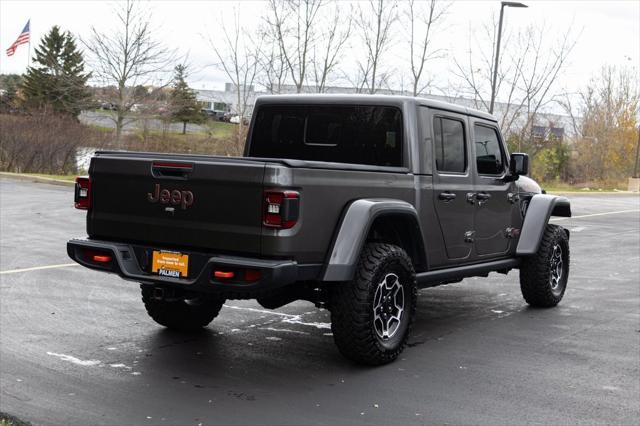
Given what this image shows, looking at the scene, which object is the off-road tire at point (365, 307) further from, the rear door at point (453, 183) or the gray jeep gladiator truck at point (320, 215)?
the rear door at point (453, 183)

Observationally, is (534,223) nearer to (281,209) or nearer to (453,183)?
(453,183)

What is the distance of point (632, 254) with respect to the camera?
13750 mm

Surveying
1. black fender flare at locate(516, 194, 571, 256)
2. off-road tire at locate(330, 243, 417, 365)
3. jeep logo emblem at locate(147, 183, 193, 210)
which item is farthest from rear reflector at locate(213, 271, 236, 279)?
black fender flare at locate(516, 194, 571, 256)

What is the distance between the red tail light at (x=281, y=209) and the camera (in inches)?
197

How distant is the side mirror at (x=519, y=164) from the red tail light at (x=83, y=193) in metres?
3.91

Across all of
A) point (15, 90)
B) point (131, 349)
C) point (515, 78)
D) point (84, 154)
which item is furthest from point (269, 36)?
point (15, 90)

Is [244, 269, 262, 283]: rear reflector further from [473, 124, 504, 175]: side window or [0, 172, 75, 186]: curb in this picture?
[0, 172, 75, 186]: curb

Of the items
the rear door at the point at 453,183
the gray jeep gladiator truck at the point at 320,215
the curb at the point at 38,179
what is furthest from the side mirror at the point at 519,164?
the curb at the point at 38,179

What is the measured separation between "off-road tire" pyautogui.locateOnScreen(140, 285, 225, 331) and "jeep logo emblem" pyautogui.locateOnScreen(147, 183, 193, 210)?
4.01 ft

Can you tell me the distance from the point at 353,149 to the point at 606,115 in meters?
49.9

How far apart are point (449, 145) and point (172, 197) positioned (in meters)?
2.57

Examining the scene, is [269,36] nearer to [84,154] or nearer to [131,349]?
[84,154]

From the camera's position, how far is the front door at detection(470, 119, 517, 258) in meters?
7.23

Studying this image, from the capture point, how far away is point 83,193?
19.7ft
